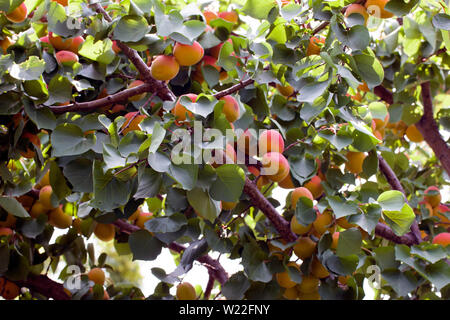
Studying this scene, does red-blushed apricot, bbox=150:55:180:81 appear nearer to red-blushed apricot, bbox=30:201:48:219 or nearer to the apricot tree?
the apricot tree

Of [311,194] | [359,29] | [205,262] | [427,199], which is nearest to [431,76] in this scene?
[427,199]

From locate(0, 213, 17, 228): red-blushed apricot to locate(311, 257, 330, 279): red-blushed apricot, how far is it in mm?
789

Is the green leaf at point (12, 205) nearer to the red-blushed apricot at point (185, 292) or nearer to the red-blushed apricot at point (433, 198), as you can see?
the red-blushed apricot at point (185, 292)

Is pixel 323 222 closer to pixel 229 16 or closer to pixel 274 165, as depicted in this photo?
pixel 274 165

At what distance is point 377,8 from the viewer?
0.97m

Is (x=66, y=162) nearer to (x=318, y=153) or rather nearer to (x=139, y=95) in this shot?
(x=139, y=95)

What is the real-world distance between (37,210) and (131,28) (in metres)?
0.65

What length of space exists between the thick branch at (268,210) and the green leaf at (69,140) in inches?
13.1

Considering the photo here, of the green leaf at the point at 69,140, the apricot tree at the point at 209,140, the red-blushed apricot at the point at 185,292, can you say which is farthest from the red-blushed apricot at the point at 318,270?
the green leaf at the point at 69,140

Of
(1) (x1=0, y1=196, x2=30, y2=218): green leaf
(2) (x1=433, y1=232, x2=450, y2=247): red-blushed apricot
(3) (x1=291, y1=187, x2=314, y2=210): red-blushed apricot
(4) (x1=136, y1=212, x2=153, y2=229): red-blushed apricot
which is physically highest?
(3) (x1=291, y1=187, x2=314, y2=210): red-blushed apricot

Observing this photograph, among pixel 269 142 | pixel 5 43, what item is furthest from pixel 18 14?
pixel 269 142

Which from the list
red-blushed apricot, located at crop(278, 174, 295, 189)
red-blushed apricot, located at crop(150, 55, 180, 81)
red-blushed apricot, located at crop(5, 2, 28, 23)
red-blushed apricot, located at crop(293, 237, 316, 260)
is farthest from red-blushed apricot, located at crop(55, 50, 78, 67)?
red-blushed apricot, located at crop(293, 237, 316, 260)

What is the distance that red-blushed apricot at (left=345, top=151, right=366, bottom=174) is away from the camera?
3.88ft

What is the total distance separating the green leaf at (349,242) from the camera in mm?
1046
